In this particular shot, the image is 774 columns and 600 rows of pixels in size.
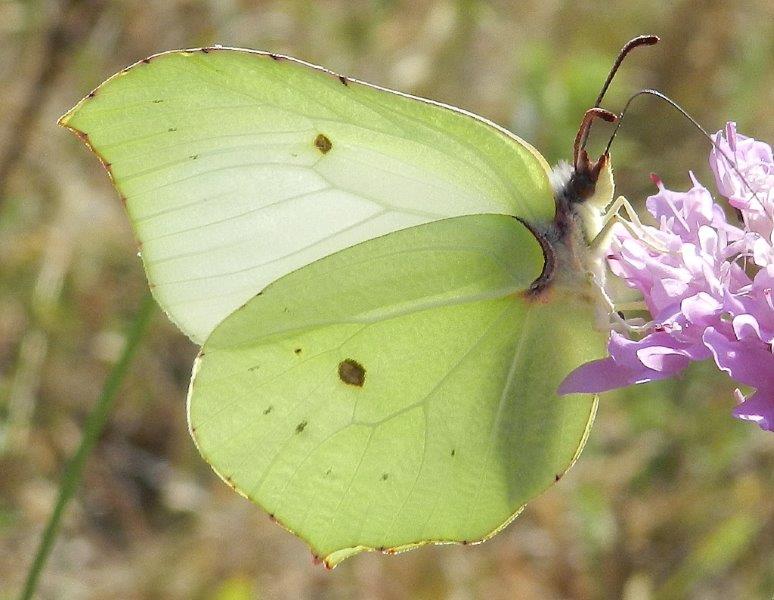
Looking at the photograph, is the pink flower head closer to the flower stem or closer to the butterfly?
the butterfly

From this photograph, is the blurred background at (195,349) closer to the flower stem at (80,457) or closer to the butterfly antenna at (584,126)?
the flower stem at (80,457)

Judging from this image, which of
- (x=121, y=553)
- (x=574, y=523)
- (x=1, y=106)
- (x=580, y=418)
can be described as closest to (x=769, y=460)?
(x=574, y=523)

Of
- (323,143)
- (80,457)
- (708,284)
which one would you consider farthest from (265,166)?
(708,284)

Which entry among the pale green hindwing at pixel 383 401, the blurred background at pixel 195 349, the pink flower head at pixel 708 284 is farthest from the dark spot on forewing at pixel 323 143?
the blurred background at pixel 195 349

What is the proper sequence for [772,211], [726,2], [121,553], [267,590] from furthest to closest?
[726,2]
[121,553]
[267,590]
[772,211]

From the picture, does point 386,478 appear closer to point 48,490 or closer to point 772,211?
point 772,211

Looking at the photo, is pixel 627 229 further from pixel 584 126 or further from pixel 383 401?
pixel 383 401
